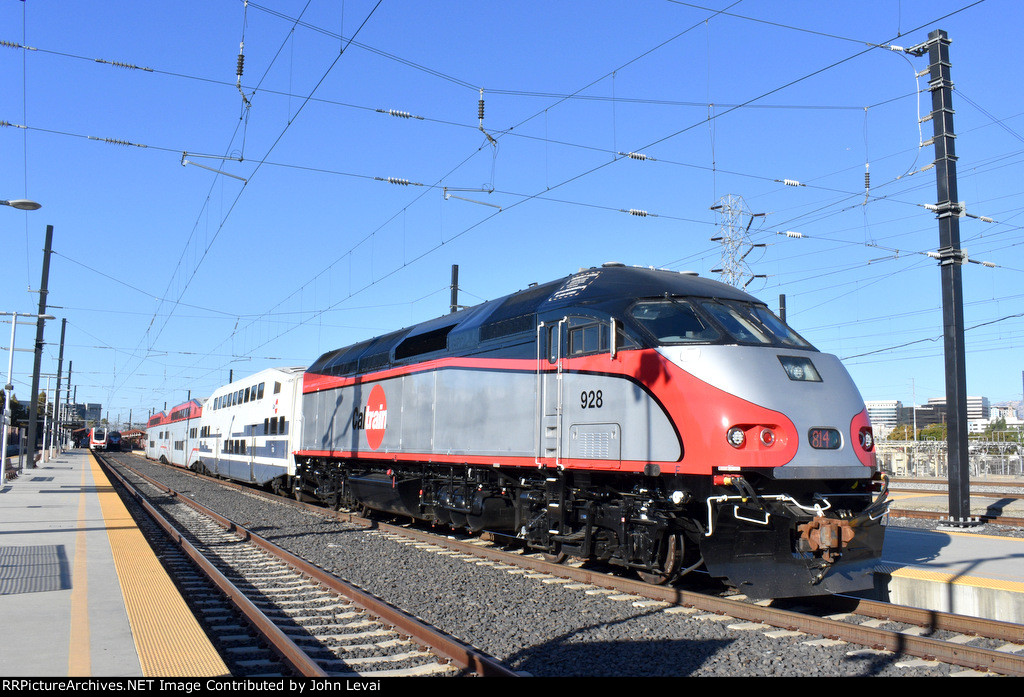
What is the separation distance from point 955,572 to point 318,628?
7589mm

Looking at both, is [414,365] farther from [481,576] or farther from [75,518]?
[75,518]

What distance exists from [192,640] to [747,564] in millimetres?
5150

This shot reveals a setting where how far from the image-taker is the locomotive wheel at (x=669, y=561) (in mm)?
8430

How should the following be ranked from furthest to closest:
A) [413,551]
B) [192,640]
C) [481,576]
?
[413,551], [481,576], [192,640]

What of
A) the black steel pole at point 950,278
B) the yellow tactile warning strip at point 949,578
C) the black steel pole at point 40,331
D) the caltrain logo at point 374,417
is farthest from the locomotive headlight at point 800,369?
the black steel pole at point 40,331

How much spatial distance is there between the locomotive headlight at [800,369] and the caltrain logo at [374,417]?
9216mm

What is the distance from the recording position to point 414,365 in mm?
14336

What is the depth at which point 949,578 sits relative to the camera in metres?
8.68

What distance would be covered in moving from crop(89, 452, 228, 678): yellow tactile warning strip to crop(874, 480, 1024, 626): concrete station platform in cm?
688

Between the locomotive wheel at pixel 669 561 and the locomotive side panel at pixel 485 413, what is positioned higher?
the locomotive side panel at pixel 485 413

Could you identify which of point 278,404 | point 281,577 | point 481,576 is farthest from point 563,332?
point 278,404

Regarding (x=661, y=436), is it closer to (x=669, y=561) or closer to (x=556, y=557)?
(x=669, y=561)

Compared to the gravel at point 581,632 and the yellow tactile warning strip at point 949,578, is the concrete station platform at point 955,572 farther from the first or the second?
the gravel at point 581,632

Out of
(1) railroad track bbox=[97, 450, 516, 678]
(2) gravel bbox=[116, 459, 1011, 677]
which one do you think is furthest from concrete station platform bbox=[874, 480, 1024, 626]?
(1) railroad track bbox=[97, 450, 516, 678]
